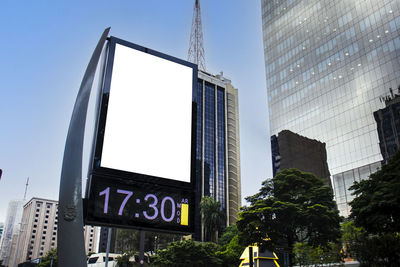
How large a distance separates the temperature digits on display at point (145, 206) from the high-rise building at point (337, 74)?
61.4 metres

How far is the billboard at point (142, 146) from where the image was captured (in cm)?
1157

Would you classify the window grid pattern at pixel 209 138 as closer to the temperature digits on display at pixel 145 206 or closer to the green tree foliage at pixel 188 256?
the green tree foliage at pixel 188 256

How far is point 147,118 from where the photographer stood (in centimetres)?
1296

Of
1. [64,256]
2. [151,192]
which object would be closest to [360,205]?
[151,192]

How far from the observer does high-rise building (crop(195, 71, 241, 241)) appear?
135250 mm

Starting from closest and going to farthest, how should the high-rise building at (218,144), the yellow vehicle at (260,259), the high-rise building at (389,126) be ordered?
1. the yellow vehicle at (260,259)
2. the high-rise building at (389,126)
3. the high-rise building at (218,144)

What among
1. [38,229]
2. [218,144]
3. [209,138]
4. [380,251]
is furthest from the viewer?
[38,229]

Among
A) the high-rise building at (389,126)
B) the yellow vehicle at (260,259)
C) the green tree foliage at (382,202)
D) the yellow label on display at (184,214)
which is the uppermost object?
the high-rise building at (389,126)

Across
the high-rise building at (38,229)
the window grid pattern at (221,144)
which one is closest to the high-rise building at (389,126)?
the window grid pattern at (221,144)

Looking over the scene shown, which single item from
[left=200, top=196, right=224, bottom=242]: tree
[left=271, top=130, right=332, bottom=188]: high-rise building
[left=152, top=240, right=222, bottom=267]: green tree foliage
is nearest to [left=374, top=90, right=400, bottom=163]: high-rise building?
[left=271, top=130, right=332, bottom=188]: high-rise building

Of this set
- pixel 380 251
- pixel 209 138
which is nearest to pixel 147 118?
pixel 380 251

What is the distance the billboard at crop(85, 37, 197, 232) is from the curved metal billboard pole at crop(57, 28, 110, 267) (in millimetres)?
475

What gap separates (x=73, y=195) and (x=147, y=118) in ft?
12.0

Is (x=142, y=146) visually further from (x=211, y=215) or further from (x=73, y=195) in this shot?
(x=211, y=215)
